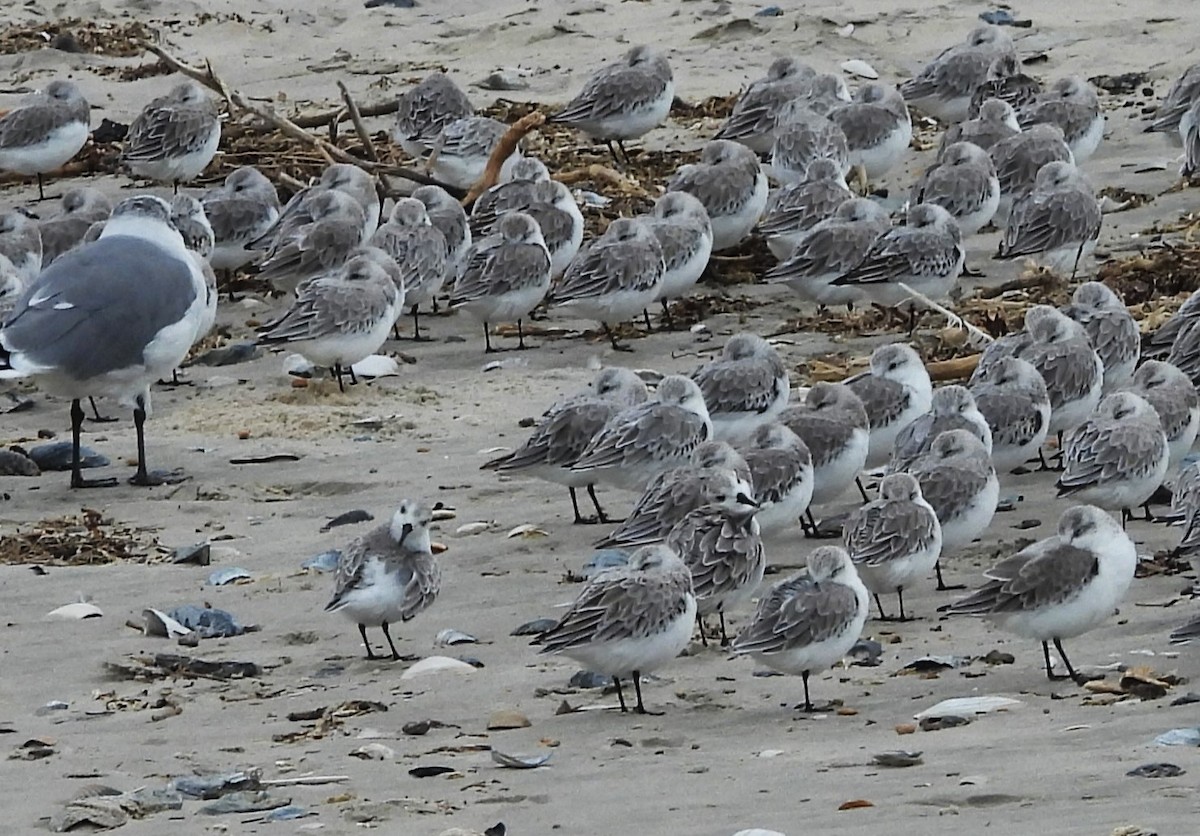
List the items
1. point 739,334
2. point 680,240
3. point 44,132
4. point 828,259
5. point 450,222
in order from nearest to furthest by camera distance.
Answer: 1. point 739,334
2. point 828,259
3. point 680,240
4. point 450,222
5. point 44,132

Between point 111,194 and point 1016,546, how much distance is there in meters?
8.38

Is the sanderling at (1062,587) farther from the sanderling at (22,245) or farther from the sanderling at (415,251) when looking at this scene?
the sanderling at (22,245)

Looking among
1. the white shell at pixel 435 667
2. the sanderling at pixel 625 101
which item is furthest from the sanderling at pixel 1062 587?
the sanderling at pixel 625 101

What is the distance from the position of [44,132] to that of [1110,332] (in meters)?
7.48

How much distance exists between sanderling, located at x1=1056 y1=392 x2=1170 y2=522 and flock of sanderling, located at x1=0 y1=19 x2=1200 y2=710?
0.01 metres

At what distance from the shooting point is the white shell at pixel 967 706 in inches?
276

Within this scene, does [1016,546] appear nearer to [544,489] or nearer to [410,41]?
[544,489]

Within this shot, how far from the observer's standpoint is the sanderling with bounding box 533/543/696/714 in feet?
24.1

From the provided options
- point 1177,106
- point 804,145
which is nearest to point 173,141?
point 804,145

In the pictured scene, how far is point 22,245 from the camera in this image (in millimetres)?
13180

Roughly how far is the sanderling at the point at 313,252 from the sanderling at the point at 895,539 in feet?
16.9

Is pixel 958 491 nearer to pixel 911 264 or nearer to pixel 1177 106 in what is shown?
pixel 911 264

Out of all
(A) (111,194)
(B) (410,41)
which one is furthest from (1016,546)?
(B) (410,41)

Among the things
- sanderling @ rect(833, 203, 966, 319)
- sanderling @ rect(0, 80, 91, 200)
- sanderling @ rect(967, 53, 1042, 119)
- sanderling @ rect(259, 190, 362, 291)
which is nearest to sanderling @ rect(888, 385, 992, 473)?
sanderling @ rect(833, 203, 966, 319)
